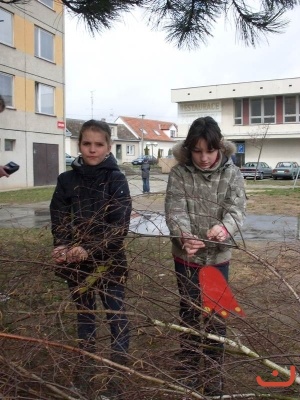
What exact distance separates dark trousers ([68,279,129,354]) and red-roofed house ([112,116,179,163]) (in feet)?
189

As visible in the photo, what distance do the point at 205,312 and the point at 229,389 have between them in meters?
0.32

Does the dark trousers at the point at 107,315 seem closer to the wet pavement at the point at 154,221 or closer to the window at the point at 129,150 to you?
the wet pavement at the point at 154,221

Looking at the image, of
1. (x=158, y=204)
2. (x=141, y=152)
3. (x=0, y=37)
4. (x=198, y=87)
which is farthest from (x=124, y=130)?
(x=158, y=204)

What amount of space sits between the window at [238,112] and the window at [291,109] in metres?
3.42

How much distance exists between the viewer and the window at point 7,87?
20.9m

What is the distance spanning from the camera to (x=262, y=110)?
130ft

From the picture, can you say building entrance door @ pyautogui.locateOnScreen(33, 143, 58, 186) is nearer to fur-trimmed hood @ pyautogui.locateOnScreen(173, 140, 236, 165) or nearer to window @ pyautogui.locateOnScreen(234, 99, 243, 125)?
window @ pyautogui.locateOnScreen(234, 99, 243, 125)

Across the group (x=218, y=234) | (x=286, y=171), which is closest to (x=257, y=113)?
(x=286, y=171)

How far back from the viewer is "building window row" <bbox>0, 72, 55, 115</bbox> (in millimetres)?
21141

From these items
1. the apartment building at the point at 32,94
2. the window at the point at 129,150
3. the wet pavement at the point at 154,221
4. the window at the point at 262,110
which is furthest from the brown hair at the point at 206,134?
the window at the point at 129,150

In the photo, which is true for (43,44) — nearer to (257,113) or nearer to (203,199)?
(257,113)

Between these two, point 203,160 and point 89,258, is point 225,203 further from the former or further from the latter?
point 89,258

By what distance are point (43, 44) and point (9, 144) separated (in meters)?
5.16

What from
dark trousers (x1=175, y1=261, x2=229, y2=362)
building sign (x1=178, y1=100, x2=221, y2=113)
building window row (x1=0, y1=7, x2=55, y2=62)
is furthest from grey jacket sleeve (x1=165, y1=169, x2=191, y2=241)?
building sign (x1=178, y1=100, x2=221, y2=113)
